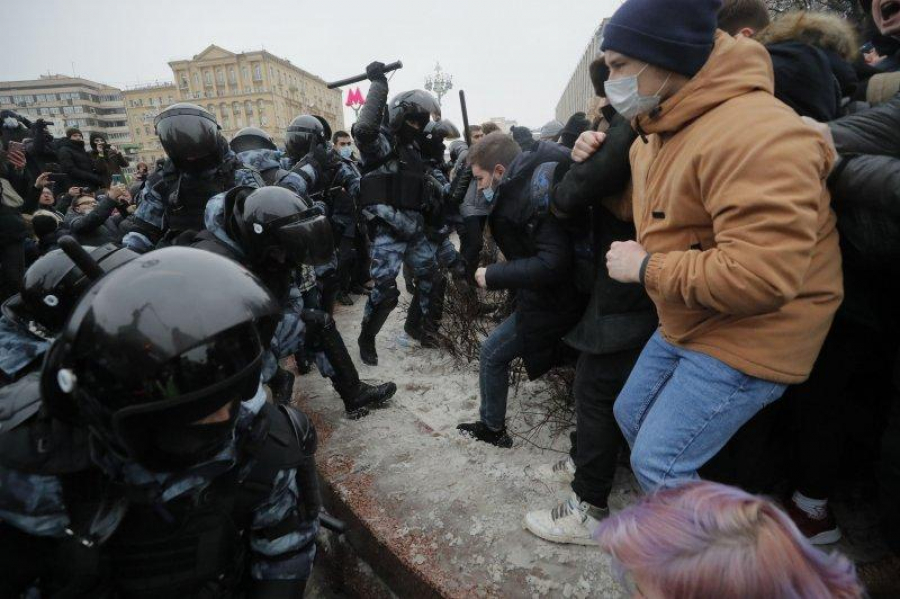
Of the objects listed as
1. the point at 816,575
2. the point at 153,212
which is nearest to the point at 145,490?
the point at 816,575

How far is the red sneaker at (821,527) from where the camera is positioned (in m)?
1.77

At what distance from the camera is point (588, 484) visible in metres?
1.93

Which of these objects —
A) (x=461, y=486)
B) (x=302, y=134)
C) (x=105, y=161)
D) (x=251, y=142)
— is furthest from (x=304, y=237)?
(x=105, y=161)

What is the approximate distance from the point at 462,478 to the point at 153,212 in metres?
2.82

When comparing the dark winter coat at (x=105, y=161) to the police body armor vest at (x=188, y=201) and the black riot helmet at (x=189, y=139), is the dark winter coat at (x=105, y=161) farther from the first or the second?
the police body armor vest at (x=188, y=201)

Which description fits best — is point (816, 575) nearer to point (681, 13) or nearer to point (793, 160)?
point (793, 160)

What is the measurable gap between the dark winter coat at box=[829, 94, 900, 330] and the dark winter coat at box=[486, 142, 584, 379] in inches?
36.6

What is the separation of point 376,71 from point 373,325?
2123 millimetres

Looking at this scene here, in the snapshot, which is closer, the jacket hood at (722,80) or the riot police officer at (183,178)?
the jacket hood at (722,80)

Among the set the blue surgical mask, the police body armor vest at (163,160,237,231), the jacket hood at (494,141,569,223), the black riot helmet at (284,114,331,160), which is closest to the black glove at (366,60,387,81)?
the black riot helmet at (284,114,331,160)

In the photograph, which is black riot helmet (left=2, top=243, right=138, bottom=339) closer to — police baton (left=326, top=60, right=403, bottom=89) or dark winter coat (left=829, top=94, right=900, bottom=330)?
dark winter coat (left=829, top=94, right=900, bottom=330)

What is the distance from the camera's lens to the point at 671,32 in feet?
4.12

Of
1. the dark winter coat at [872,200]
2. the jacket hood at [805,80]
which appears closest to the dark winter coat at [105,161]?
the jacket hood at [805,80]

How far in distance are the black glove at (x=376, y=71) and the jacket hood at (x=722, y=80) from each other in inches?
127
